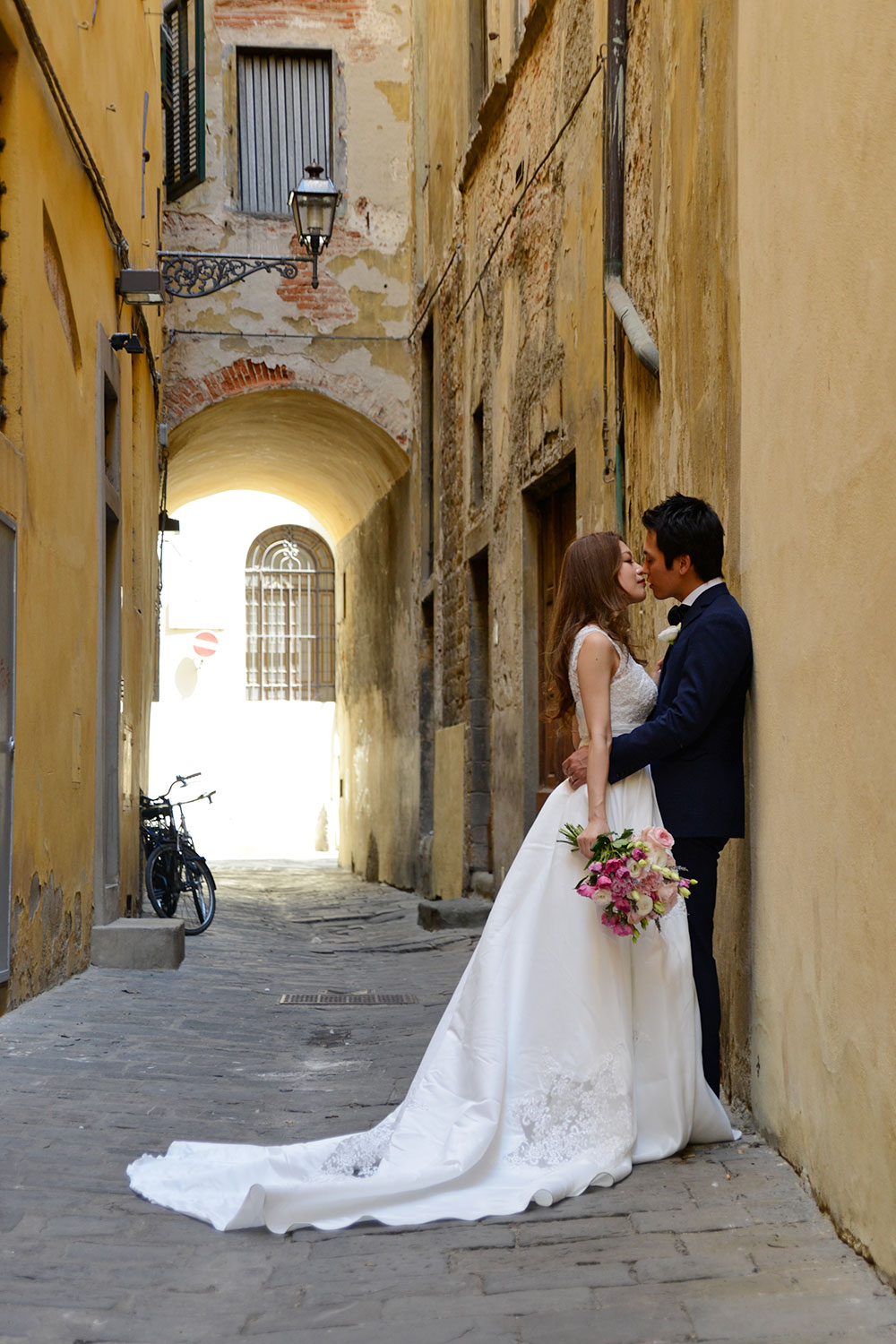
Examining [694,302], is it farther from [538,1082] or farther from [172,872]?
[172,872]

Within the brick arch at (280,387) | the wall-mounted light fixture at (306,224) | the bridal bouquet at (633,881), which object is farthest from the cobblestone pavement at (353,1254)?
the brick arch at (280,387)

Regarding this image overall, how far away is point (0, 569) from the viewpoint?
5.67 m

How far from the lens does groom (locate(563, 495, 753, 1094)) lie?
3.79 metres

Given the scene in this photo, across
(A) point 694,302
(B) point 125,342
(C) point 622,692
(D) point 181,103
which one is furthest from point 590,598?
(D) point 181,103

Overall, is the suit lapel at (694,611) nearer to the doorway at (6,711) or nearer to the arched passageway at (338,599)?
the doorway at (6,711)

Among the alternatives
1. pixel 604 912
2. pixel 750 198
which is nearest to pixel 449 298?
pixel 750 198

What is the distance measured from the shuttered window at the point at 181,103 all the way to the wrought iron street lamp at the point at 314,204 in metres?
2.10

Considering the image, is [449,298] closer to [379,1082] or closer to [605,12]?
[605,12]

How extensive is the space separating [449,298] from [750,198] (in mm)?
8150

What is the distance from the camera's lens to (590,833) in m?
3.77

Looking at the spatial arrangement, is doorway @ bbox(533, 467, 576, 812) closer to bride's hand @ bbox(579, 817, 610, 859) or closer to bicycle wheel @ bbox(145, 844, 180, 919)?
bicycle wheel @ bbox(145, 844, 180, 919)

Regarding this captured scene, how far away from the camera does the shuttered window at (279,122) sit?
1404cm

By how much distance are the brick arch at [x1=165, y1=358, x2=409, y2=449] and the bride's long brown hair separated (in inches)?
388

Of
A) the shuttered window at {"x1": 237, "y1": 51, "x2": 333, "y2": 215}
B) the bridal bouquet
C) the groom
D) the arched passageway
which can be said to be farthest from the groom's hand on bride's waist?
the shuttered window at {"x1": 237, "y1": 51, "x2": 333, "y2": 215}
